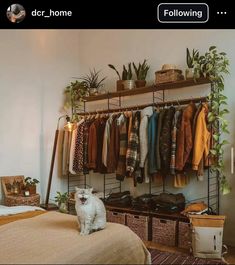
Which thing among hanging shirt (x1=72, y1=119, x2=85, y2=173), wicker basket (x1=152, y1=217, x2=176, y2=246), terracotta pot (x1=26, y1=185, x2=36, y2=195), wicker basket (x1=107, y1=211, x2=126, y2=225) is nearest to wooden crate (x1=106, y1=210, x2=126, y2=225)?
wicker basket (x1=107, y1=211, x2=126, y2=225)

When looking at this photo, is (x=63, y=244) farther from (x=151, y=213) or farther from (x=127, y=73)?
(x=127, y=73)

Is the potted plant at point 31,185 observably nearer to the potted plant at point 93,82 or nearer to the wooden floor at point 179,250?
the potted plant at point 93,82

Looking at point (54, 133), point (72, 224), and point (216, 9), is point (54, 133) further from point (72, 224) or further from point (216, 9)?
point (216, 9)

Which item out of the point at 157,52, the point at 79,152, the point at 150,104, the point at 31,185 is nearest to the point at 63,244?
the point at 31,185

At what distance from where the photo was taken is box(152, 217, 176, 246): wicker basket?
322 centimetres

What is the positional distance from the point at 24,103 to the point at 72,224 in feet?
7.66

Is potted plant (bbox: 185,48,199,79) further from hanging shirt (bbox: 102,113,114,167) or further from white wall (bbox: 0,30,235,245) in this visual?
hanging shirt (bbox: 102,113,114,167)

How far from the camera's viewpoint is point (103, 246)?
1846 millimetres

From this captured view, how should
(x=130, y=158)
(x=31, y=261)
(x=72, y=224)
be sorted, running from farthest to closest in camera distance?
(x=130, y=158)
(x=72, y=224)
(x=31, y=261)

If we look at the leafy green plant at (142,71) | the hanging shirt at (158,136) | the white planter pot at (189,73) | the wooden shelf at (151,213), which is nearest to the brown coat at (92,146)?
the wooden shelf at (151,213)

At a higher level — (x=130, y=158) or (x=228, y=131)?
(x=228, y=131)

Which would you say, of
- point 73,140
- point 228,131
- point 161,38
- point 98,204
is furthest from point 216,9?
point 73,140

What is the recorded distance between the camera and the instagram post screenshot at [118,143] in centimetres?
206

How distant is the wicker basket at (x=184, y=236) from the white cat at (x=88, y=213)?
4.39 ft
